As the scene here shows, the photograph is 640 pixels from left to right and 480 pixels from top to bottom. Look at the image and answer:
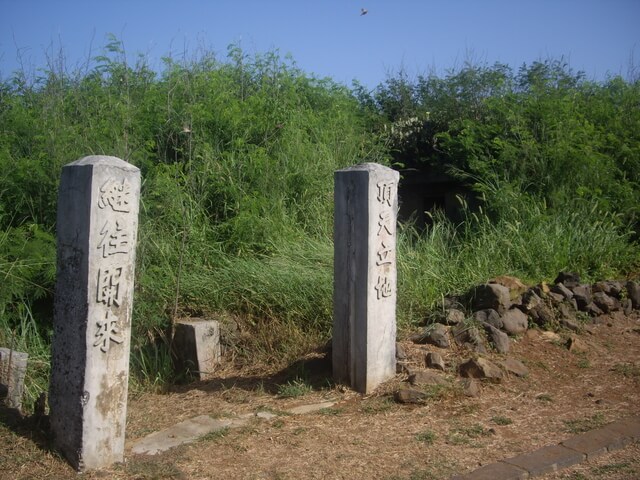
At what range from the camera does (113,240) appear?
3951 mm

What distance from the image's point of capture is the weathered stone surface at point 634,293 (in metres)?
7.38

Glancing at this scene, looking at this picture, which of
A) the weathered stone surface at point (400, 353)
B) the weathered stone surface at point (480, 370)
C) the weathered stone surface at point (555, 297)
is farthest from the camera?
the weathered stone surface at point (555, 297)

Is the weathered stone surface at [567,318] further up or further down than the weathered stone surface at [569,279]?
further down

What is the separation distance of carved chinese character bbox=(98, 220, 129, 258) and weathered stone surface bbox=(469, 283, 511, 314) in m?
3.70

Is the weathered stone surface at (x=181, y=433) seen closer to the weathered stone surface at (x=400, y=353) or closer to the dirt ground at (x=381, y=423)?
the dirt ground at (x=381, y=423)

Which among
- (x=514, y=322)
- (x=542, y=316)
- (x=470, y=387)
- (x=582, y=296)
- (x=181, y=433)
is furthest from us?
(x=582, y=296)

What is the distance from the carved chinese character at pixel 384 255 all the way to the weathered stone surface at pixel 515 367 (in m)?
1.30

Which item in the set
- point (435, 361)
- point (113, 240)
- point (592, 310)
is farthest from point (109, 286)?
point (592, 310)

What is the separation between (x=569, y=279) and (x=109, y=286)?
488 cm

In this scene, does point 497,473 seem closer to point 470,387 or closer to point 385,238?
point 470,387

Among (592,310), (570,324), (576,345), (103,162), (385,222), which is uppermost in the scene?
(103,162)

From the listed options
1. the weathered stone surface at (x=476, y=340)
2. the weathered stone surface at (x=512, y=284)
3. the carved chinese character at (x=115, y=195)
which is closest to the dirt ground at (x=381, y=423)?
the weathered stone surface at (x=476, y=340)

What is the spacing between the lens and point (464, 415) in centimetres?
493

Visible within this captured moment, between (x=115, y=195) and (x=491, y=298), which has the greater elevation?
(x=115, y=195)
